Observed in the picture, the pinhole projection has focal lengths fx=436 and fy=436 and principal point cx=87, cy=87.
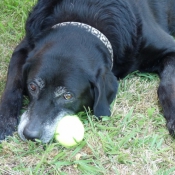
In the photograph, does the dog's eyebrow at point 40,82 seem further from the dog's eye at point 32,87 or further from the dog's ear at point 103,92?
the dog's ear at point 103,92

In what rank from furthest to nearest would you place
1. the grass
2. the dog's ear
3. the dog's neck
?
the dog's neck → the dog's ear → the grass

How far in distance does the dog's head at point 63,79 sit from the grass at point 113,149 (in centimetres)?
11

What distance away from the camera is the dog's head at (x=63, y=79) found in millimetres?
2875

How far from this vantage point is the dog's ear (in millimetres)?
3002

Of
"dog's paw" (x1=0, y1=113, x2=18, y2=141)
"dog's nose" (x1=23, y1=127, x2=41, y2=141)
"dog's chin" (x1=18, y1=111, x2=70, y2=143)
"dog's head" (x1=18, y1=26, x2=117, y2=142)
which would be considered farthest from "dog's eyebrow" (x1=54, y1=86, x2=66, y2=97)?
"dog's paw" (x1=0, y1=113, x2=18, y2=141)

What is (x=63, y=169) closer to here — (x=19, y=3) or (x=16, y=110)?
(x=16, y=110)

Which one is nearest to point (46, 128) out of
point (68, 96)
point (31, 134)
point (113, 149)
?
point (31, 134)

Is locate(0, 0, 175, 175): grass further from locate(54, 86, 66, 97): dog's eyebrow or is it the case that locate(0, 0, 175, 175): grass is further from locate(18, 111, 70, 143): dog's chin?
locate(54, 86, 66, 97): dog's eyebrow

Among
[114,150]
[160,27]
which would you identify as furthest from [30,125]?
[160,27]

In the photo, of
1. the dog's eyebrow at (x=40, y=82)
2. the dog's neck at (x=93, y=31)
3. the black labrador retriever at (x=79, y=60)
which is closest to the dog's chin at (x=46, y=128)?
the black labrador retriever at (x=79, y=60)

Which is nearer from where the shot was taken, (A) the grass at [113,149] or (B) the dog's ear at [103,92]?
(A) the grass at [113,149]

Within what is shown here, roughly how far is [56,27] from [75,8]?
29 centimetres

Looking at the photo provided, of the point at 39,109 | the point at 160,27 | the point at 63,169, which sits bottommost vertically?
the point at 63,169

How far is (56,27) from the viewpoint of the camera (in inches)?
124
